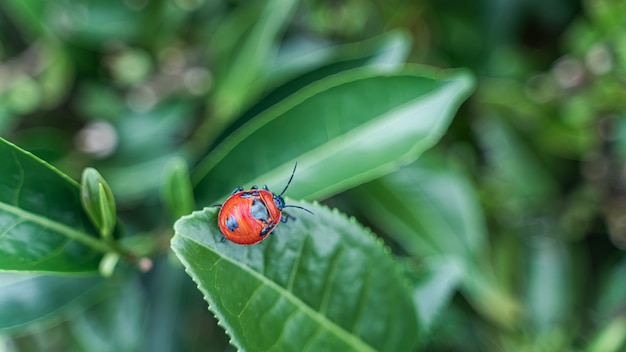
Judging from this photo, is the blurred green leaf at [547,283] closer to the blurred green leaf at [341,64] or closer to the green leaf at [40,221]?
the blurred green leaf at [341,64]

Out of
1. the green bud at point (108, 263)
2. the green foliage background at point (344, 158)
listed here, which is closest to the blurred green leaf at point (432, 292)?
the green foliage background at point (344, 158)

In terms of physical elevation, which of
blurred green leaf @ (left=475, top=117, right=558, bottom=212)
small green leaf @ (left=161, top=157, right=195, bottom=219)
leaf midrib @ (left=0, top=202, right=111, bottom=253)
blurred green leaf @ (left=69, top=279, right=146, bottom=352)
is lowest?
blurred green leaf @ (left=475, top=117, right=558, bottom=212)

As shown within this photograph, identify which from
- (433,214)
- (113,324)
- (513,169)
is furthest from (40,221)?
(513,169)

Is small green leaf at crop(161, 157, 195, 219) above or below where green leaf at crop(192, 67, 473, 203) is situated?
above

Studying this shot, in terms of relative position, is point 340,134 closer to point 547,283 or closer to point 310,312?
point 310,312

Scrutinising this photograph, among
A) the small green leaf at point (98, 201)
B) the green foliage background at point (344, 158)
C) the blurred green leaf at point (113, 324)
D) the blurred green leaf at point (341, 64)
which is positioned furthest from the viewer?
the blurred green leaf at point (113, 324)

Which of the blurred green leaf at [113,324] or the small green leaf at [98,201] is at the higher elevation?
the small green leaf at [98,201]

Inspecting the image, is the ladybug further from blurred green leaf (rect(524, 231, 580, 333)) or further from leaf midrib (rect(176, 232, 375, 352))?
blurred green leaf (rect(524, 231, 580, 333))

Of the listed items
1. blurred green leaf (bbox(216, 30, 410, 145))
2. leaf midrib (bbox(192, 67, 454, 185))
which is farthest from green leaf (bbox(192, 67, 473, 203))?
blurred green leaf (bbox(216, 30, 410, 145))
